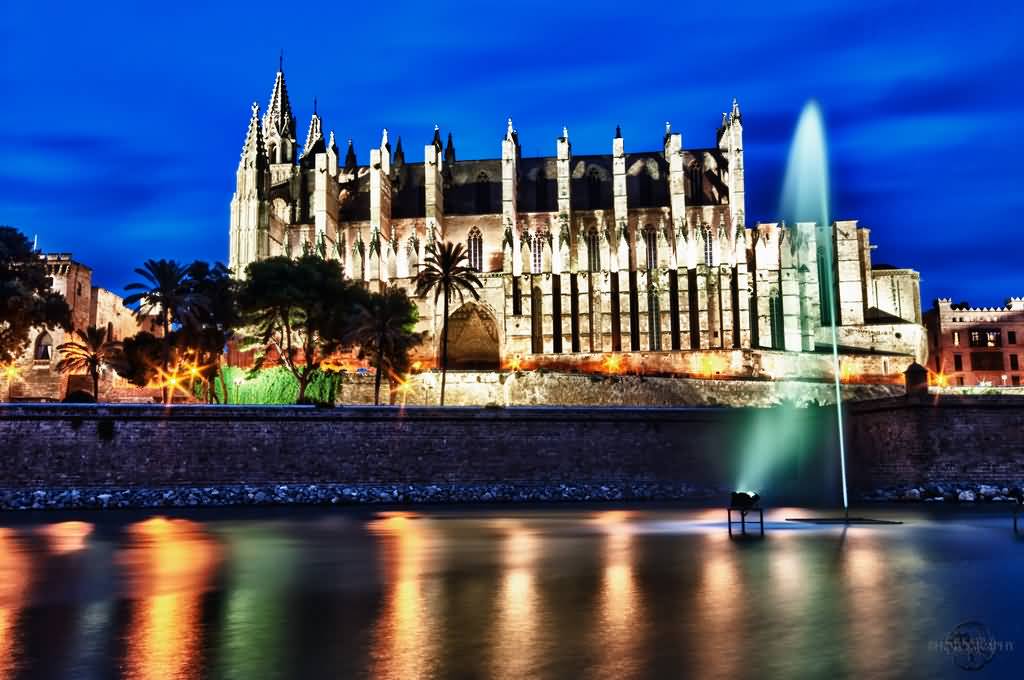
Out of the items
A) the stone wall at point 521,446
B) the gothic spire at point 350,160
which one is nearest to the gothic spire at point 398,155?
the gothic spire at point 350,160

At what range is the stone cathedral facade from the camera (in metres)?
61.4

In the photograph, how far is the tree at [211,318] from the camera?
1743 inches

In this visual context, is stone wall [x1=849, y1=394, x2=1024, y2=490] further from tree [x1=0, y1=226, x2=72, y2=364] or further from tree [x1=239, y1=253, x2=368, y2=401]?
tree [x1=0, y1=226, x2=72, y2=364]

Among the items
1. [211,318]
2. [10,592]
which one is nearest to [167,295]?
[211,318]

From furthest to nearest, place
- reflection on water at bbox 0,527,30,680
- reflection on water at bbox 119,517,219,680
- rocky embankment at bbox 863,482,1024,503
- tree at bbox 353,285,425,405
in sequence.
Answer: tree at bbox 353,285,425,405, rocky embankment at bbox 863,482,1024,503, reflection on water at bbox 0,527,30,680, reflection on water at bbox 119,517,219,680

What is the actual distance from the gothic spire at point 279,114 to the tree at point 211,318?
34.4 metres

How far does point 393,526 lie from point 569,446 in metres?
12.8

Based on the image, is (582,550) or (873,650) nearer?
(873,650)

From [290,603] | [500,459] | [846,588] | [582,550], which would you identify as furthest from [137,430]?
[846,588]

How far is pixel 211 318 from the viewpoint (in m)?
45.2

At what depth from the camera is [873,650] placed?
7.72 meters

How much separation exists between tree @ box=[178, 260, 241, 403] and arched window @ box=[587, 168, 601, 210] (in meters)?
33.4

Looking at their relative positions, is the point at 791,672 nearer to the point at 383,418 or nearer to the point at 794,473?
the point at 383,418

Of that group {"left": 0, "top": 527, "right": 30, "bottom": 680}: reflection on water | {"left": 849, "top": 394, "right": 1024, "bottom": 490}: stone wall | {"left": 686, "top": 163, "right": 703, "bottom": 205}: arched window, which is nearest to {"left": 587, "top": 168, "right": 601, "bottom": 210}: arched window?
{"left": 686, "top": 163, "right": 703, "bottom": 205}: arched window
